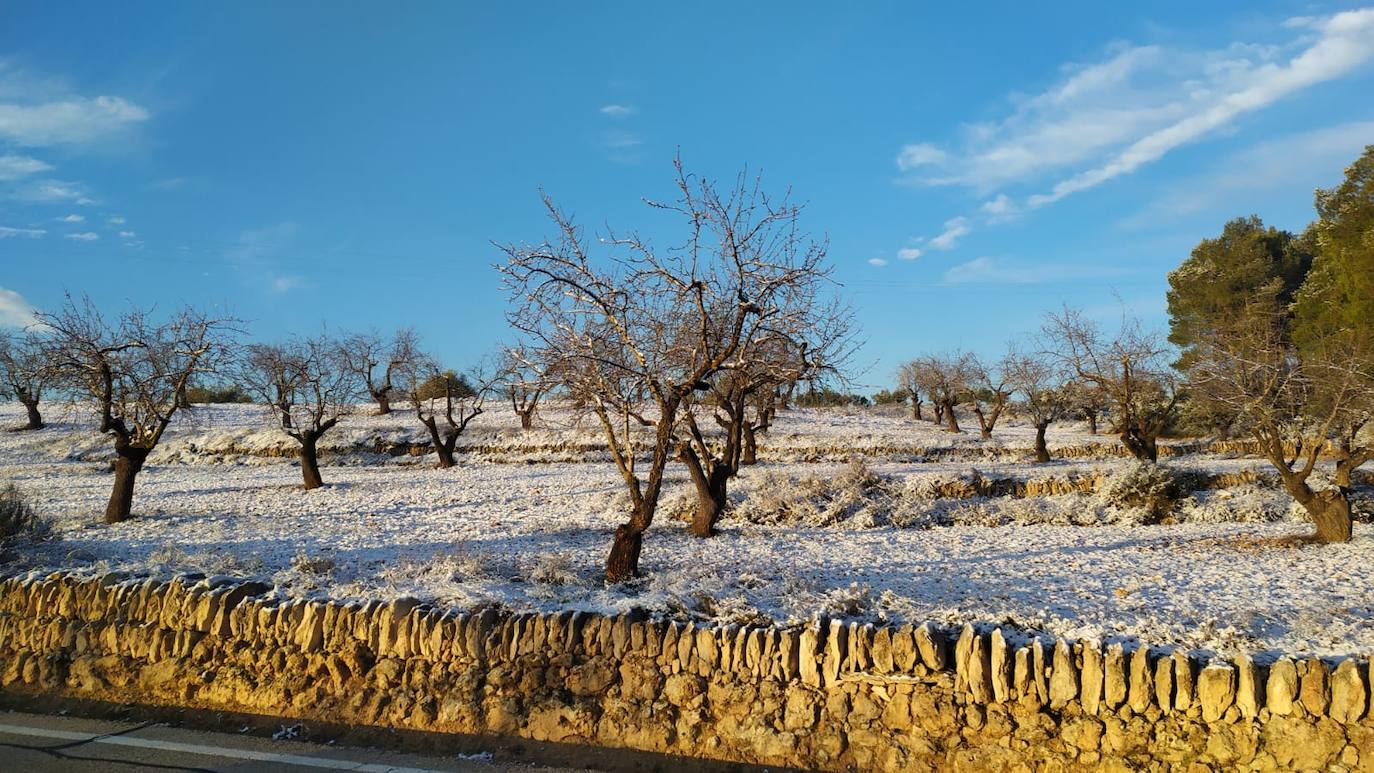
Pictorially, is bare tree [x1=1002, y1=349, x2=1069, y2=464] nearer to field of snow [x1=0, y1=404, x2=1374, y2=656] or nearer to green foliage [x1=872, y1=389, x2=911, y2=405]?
field of snow [x1=0, y1=404, x2=1374, y2=656]

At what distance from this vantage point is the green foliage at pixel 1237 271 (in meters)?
37.8

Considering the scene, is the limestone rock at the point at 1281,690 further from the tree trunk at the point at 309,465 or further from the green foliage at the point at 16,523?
the tree trunk at the point at 309,465

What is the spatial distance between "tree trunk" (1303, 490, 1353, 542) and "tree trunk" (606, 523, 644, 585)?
10.9m

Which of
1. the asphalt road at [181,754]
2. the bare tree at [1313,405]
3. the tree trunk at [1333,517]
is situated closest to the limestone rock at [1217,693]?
the asphalt road at [181,754]

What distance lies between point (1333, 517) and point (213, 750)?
15338 millimetres

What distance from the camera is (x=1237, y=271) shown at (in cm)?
3809

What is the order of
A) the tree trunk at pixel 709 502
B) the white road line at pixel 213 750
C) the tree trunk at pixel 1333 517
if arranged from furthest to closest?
1. the tree trunk at pixel 709 502
2. the tree trunk at pixel 1333 517
3. the white road line at pixel 213 750

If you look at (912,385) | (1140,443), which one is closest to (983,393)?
(912,385)

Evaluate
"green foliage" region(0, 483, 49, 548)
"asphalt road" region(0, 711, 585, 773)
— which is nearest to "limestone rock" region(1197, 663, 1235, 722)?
"asphalt road" region(0, 711, 585, 773)

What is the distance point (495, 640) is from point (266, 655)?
2535 mm

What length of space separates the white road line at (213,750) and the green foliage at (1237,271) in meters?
39.7

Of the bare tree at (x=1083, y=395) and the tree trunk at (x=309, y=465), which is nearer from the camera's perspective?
the tree trunk at (x=309, y=465)

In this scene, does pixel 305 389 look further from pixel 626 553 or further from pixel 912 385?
pixel 912 385

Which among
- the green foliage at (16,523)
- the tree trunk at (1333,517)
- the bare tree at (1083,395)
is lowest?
the tree trunk at (1333,517)
